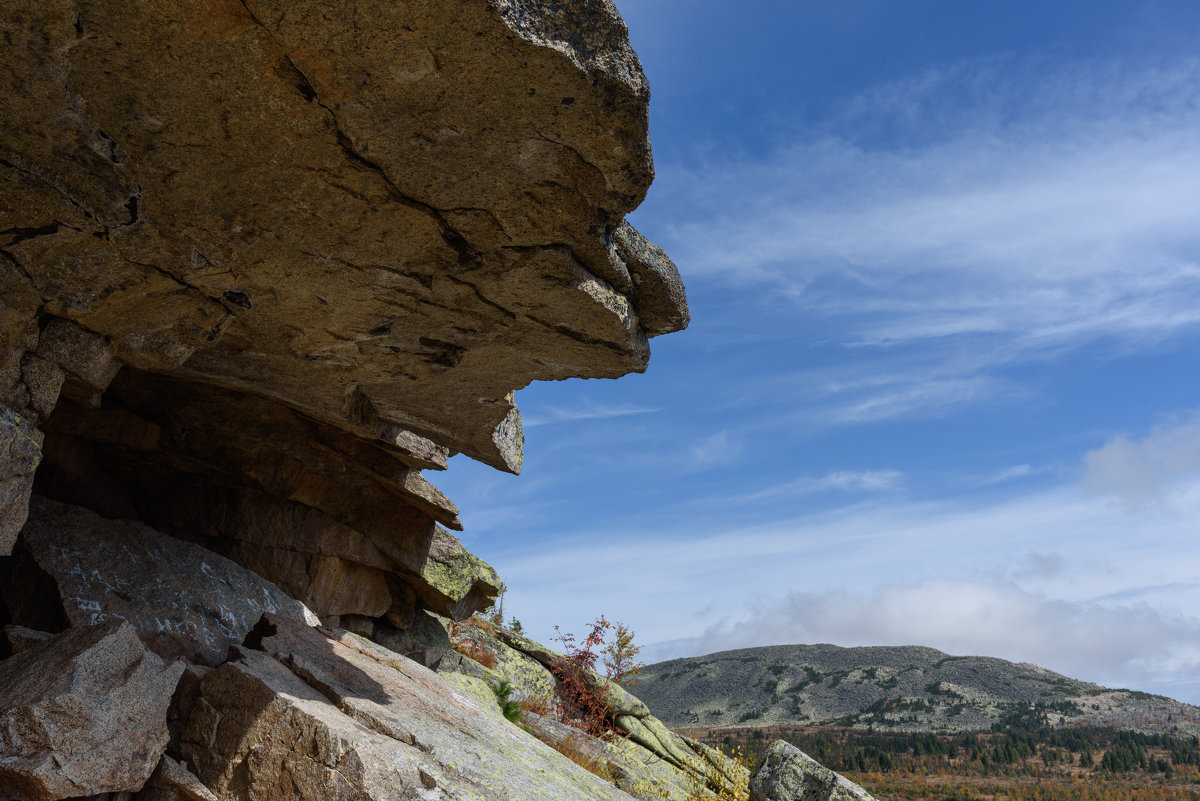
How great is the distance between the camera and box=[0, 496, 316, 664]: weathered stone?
738 cm

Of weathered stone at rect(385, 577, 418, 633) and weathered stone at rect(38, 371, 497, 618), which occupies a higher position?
weathered stone at rect(38, 371, 497, 618)

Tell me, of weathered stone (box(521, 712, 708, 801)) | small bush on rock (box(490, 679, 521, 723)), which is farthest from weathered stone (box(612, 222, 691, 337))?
weathered stone (box(521, 712, 708, 801))

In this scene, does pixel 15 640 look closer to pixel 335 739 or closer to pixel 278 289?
pixel 335 739

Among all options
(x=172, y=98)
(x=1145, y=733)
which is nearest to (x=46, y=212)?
(x=172, y=98)

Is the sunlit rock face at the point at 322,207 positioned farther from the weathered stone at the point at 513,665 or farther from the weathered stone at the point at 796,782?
the weathered stone at the point at 513,665

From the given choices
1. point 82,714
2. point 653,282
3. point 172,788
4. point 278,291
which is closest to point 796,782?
point 653,282

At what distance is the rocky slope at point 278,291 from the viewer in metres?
4.35

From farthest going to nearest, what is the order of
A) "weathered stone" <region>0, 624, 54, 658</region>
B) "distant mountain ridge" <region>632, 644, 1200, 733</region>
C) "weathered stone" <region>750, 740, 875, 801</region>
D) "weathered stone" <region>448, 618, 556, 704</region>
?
"distant mountain ridge" <region>632, 644, 1200, 733</region> < "weathered stone" <region>448, 618, 556, 704</region> < "weathered stone" <region>750, 740, 875, 801</region> < "weathered stone" <region>0, 624, 54, 658</region>

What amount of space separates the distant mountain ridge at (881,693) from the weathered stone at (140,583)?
2069 inches

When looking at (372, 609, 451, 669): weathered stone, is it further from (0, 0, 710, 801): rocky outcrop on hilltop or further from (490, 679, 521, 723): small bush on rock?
(0, 0, 710, 801): rocky outcrop on hilltop

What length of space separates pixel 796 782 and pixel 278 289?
30.5ft

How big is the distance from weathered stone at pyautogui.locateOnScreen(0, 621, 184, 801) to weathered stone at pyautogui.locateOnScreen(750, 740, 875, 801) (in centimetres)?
826

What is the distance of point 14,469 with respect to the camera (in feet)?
19.3

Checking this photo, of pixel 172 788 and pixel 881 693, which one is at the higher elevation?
pixel 881 693
